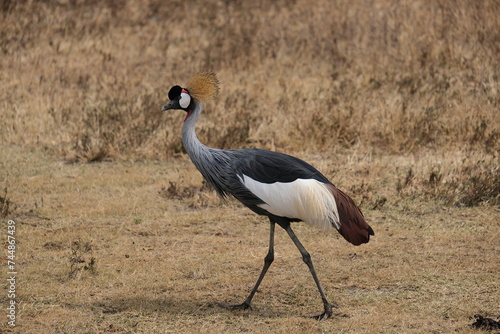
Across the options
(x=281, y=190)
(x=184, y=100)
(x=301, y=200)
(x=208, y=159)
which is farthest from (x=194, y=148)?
(x=301, y=200)

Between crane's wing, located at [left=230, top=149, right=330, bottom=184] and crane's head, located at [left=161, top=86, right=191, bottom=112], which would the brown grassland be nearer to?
crane's wing, located at [left=230, top=149, right=330, bottom=184]

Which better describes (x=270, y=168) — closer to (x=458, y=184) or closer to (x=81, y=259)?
(x=81, y=259)

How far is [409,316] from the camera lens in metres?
5.41

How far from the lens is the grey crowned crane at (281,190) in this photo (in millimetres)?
5320

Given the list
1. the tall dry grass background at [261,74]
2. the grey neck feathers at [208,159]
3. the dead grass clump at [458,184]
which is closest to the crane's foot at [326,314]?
the grey neck feathers at [208,159]

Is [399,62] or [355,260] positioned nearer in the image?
[355,260]

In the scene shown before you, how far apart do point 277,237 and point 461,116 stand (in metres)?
4.10

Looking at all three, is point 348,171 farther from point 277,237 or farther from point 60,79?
point 60,79

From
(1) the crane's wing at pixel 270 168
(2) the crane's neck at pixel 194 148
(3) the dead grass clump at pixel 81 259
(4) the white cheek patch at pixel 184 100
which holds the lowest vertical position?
(3) the dead grass clump at pixel 81 259

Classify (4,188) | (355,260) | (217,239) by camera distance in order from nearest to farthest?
(355,260), (217,239), (4,188)

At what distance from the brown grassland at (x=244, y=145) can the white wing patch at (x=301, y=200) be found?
2.42ft

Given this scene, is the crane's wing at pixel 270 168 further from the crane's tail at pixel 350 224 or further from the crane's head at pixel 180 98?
the crane's head at pixel 180 98

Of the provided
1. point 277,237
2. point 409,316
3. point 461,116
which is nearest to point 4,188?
point 277,237

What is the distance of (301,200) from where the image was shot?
5320mm
